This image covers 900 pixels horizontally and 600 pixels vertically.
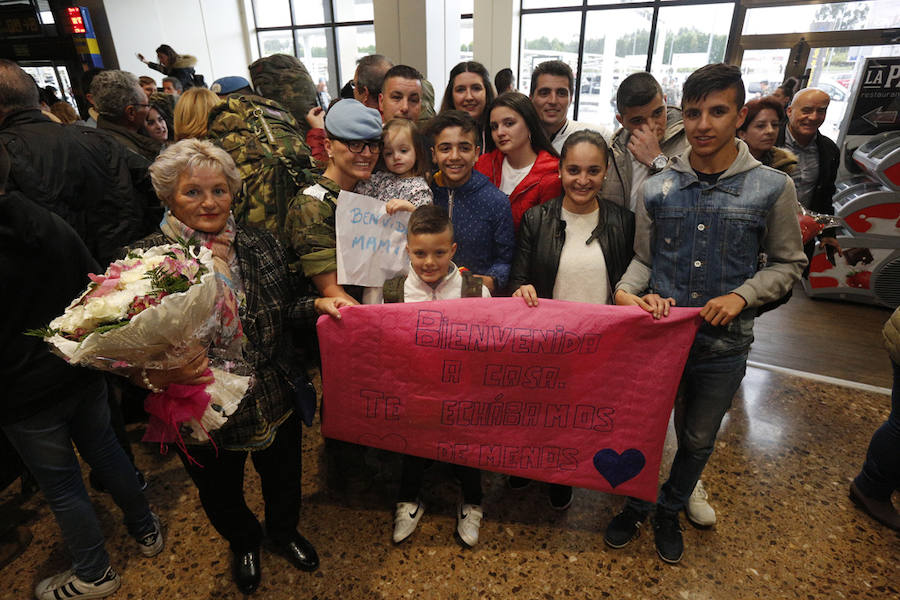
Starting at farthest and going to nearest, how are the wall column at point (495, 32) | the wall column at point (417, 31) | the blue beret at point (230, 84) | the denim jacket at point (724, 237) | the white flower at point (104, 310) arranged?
the wall column at point (495, 32)
the wall column at point (417, 31)
the blue beret at point (230, 84)
the denim jacket at point (724, 237)
the white flower at point (104, 310)

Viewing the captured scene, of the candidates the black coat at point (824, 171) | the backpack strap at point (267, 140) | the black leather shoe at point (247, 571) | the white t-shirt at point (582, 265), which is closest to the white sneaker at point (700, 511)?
the white t-shirt at point (582, 265)

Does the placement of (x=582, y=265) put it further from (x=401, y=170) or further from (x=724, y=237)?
(x=401, y=170)

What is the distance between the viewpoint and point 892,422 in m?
2.14

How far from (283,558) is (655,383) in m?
1.78

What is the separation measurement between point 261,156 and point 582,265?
1.69m

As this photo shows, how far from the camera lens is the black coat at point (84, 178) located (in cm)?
223

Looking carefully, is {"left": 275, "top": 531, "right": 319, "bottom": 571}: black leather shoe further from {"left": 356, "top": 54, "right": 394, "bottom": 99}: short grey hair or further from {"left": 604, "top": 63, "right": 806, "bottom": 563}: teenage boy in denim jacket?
{"left": 356, "top": 54, "right": 394, "bottom": 99}: short grey hair

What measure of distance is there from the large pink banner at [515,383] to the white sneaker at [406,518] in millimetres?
390

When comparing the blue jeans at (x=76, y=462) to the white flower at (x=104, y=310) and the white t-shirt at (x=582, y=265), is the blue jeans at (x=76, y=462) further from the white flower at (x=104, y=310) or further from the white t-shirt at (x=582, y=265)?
the white t-shirt at (x=582, y=265)

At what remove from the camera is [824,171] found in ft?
13.7

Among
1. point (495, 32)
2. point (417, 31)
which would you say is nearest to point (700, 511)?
point (417, 31)

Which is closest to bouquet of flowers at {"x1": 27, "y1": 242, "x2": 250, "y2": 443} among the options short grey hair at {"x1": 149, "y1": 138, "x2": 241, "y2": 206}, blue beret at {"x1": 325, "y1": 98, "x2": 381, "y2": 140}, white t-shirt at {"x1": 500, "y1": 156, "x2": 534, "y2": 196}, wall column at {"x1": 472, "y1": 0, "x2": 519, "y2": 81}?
short grey hair at {"x1": 149, "y1": 138, "x2": 241, "y2": 206}

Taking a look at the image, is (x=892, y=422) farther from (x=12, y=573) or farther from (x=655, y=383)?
(x=12, y=573)

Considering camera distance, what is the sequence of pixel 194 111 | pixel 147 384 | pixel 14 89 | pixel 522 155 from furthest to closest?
pixel 194 111, pixel 522 155, pixel 14 89, pixel 147 384
